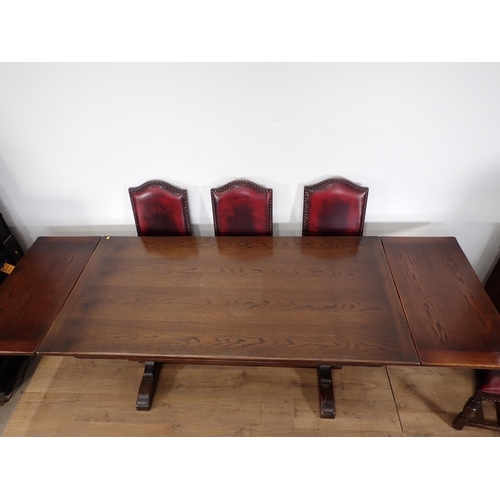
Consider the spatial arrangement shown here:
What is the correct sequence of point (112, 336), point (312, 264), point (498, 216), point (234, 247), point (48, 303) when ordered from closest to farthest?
point (112, 336) < point (48, 303) < point (312, 264) < point (234, 247) < point (498, 216)

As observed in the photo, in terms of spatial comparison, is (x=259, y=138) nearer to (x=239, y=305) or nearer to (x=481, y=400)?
(x=239, y=305)

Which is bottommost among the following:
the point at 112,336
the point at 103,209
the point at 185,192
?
the point at 112,336

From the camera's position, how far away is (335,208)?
6.34 feet

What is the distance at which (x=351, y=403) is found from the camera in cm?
194

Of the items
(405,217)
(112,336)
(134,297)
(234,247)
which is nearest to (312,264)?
(234,247)

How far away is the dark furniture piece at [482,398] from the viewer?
62.1 inches

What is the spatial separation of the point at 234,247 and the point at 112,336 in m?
0.74

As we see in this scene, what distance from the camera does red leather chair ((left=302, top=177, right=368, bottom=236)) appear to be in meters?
1.89

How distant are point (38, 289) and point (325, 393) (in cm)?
155

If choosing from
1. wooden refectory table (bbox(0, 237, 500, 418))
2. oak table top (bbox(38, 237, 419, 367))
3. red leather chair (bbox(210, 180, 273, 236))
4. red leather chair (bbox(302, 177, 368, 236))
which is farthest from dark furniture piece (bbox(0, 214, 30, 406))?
red leather chair (bbox(302, 177, 368, 236))

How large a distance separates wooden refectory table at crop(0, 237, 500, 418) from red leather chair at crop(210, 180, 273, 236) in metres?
0.10

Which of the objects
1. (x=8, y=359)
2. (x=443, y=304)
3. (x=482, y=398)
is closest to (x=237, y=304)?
(x=443, y=304)

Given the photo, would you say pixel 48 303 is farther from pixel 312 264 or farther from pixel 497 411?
pixel 497 411

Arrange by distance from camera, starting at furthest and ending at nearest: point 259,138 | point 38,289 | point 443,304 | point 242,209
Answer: point 242,209 < point 259,138 < point 38,289 < point 443,304
